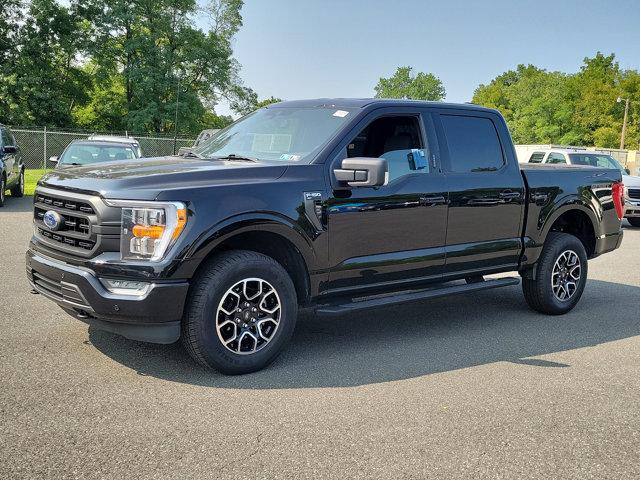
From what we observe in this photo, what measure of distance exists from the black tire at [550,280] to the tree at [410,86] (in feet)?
370

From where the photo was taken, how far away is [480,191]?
234 inches

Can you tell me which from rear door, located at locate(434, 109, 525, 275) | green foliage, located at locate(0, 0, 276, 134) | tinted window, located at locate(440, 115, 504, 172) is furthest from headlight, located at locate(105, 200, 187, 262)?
green foliage, located at locate(0, 0, 276, 134)

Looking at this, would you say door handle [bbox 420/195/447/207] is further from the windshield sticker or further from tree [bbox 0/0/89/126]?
tree [bbox 0/0/89/126]

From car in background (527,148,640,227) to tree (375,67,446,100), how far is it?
100m

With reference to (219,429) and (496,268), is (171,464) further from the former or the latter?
(496,268)

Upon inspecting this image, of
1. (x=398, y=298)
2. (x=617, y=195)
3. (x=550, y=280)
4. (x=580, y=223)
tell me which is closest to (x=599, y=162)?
(x=617, y=195)

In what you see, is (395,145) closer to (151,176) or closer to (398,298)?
(398,298)

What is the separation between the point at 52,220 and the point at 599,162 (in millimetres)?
16981

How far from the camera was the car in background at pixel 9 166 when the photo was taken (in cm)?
1505

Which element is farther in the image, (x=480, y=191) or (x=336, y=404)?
A: (x=480, y=191)

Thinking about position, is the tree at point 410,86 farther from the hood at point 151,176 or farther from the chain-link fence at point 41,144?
the hood at point 151,176

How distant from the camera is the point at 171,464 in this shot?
10.8 feet

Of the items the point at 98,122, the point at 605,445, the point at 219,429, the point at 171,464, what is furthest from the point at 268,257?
the point at 98,122

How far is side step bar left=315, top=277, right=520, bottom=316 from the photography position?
500cm
